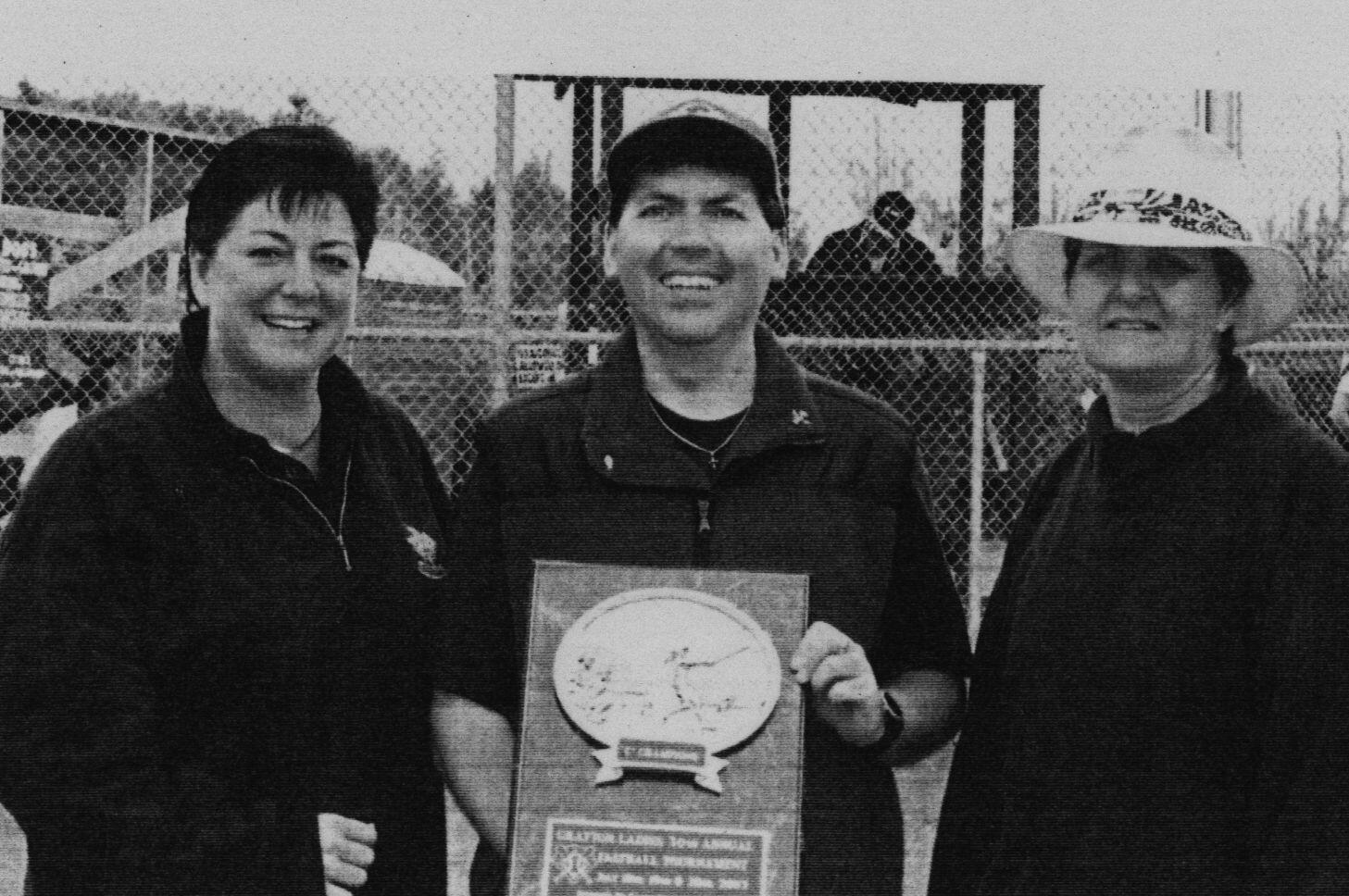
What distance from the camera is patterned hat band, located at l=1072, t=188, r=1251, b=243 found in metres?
2.21

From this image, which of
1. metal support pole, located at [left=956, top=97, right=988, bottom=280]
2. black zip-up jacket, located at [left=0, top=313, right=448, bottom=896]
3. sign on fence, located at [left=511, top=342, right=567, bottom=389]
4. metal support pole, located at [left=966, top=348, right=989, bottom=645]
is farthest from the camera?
metal support pole, located at [left=956, top=97, right=988, bottom=280]

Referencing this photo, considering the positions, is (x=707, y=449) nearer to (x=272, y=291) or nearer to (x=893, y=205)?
(x=272, y=291)

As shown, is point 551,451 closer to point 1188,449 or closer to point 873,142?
point 1188,449

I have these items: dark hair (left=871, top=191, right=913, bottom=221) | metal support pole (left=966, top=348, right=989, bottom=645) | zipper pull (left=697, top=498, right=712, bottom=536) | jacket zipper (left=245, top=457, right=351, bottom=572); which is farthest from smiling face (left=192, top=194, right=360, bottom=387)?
dark hair (left=871, top=191, right=913, bottom=221)

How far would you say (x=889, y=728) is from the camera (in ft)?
7.34

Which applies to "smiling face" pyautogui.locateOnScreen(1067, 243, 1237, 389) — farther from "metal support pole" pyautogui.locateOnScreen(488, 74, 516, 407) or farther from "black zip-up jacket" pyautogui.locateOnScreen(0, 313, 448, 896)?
"metal support pole" pyautogui.locateOnScreen(488, 74, 516, 407)

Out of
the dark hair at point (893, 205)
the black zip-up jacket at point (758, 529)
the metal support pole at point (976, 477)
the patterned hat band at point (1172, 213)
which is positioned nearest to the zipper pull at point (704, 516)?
the black zip-up jacket at point (758, 529)

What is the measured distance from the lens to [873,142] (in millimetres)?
7699

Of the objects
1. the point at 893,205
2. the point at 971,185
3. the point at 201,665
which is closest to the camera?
the point at 201,665

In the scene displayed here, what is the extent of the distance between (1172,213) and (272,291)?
128 centimetres

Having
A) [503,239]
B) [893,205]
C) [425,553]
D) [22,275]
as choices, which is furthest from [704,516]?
[22,275]

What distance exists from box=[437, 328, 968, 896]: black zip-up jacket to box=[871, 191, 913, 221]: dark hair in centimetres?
554

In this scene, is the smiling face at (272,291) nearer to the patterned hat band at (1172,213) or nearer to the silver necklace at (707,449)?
the silver necklace at (707,449)

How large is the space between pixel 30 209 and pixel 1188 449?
6.95 meters
